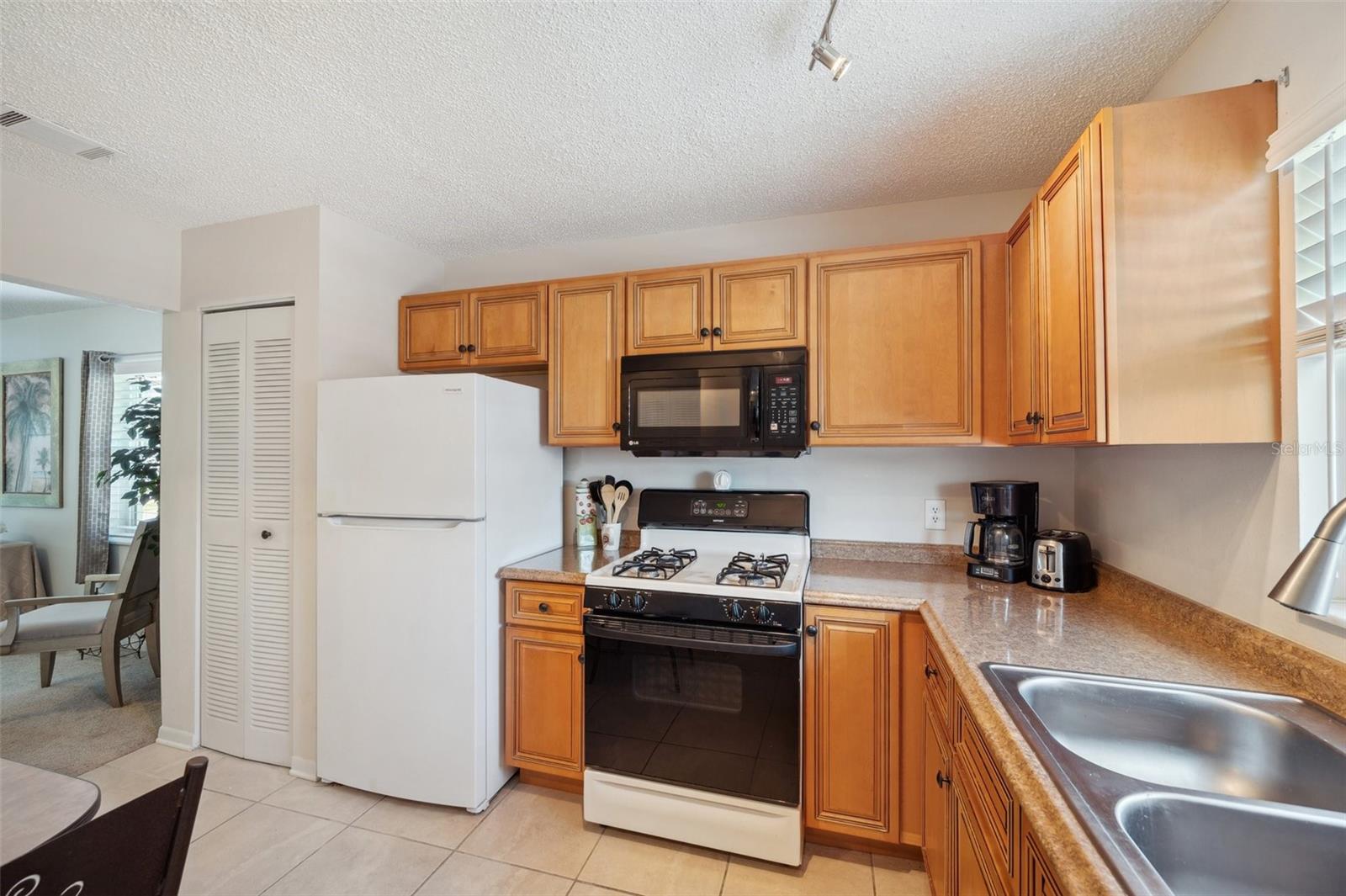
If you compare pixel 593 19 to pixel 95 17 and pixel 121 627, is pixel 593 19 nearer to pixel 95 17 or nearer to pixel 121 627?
pixel 95 17

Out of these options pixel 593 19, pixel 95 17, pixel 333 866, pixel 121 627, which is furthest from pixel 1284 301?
pixel 121 627

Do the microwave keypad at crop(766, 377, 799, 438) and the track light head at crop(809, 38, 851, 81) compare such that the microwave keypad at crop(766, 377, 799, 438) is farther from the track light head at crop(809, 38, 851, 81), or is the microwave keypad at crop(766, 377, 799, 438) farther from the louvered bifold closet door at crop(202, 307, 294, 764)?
the louvered bifold closet door at crop(202, 307, 294, 764)

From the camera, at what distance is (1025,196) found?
2.19 meters

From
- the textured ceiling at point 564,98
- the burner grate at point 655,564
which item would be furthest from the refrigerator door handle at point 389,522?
the textured ceiling at point 564,98

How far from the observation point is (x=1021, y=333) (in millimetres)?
1744

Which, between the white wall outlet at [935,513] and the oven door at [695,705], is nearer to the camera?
the oven door at [695,705]

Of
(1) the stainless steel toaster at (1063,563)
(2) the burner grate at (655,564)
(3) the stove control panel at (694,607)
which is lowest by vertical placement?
(3) the stove control panel at (694,607)

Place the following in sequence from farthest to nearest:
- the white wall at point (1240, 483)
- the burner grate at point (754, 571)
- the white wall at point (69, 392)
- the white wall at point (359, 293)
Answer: the white wall at point (69, 392), the white wall at point (359, 293), the burner grate at point (754, 571), the white wall at point (1240, 483)

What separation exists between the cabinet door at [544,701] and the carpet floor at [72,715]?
1974mm

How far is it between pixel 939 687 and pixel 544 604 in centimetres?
138

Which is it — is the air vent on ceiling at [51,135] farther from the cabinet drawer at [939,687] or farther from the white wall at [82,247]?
the cabinet drawer at [939,687]

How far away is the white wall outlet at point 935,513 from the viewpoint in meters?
2.23

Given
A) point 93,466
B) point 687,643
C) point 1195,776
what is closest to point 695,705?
point 687,643

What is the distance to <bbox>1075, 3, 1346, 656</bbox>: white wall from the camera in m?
1.05
